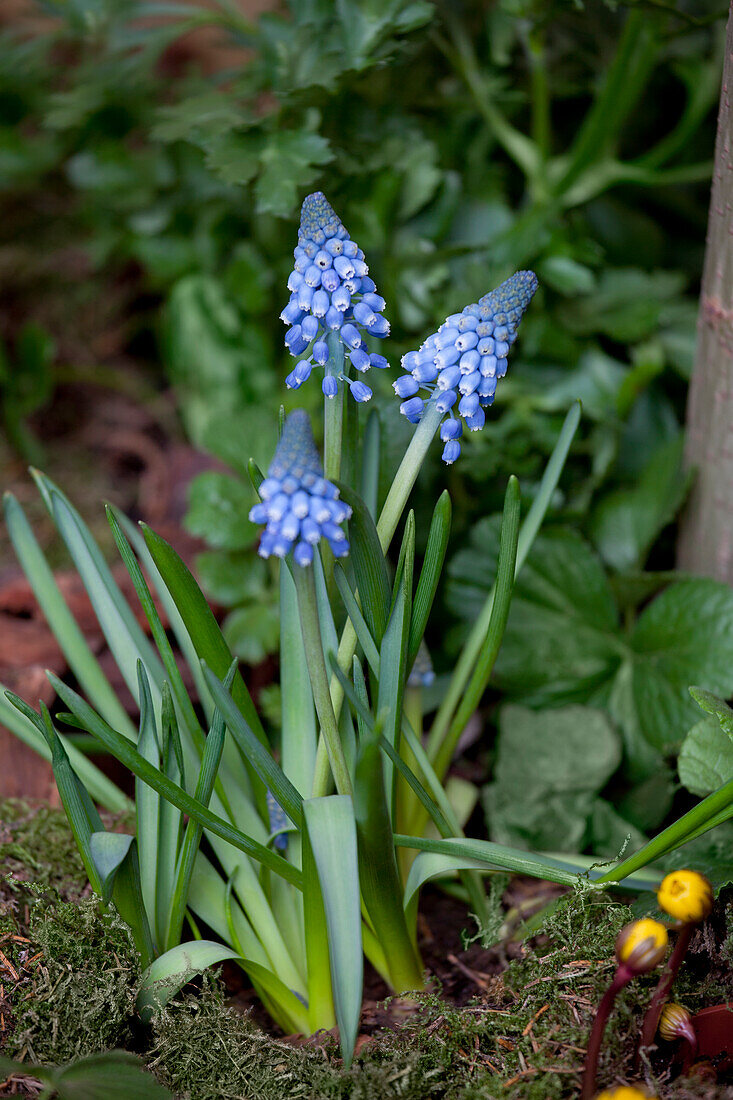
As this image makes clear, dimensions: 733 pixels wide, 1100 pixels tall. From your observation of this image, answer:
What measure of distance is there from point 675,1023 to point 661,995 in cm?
4

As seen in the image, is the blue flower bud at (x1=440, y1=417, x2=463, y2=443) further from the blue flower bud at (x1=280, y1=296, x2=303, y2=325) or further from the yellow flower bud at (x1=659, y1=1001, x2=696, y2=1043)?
the yellow flower bud at (x1=659, y1=1001, x2=696, y2=1043)

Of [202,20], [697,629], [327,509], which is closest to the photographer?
[327,509]

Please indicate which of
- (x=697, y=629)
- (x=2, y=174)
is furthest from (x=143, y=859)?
(x=2, y=174)

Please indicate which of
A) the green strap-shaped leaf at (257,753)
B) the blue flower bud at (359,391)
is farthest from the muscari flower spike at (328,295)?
the green strap-shaped leaf at (257,753)

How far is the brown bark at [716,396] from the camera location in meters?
1.10

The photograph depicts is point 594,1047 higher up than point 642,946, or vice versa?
point 642,946

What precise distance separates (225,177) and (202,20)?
519mm

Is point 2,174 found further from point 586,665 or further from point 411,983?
point 411,983

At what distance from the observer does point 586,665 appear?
4.41ft

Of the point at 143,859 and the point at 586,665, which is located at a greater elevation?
the point at 143,859

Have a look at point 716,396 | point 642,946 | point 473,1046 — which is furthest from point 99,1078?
point 716,396

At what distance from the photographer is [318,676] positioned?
83cm

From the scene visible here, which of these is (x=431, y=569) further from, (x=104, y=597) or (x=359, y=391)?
(x=104, y=597)

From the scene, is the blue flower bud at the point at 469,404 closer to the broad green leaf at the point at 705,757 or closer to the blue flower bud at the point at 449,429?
the blue flower bud at the point at 449,429
